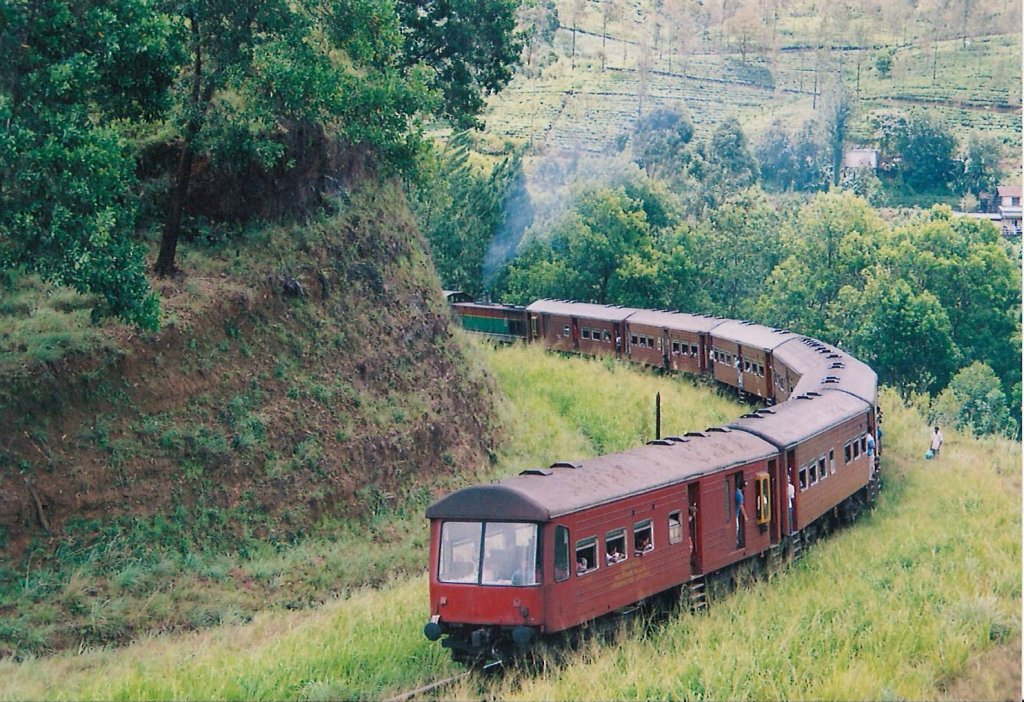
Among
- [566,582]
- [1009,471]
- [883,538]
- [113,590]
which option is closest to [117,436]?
[113,590]

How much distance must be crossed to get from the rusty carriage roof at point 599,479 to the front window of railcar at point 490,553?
0.16 meters

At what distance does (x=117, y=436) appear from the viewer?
63.7 ft

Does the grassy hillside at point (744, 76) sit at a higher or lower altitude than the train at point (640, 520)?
higher

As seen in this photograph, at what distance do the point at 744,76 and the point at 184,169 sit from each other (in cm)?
11453

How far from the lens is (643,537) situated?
1505 cm

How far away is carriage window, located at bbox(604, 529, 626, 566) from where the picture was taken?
14.4 metres

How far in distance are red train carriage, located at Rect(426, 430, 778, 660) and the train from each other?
0.05 feet

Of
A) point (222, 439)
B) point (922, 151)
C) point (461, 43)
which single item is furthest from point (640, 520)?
point (922, 151)

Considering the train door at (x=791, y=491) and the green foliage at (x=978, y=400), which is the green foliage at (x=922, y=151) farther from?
the train door at (x=791, y=491)

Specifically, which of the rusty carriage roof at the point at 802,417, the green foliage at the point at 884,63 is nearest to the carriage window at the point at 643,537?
the rusty carriage roof at the point at 802,417

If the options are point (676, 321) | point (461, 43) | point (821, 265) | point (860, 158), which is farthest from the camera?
point (860, 158)

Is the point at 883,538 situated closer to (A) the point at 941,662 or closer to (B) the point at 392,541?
(A) the point at 941,662

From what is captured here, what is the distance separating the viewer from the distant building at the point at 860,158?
9850cm

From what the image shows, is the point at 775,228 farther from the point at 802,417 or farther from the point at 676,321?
the point at 802,417
